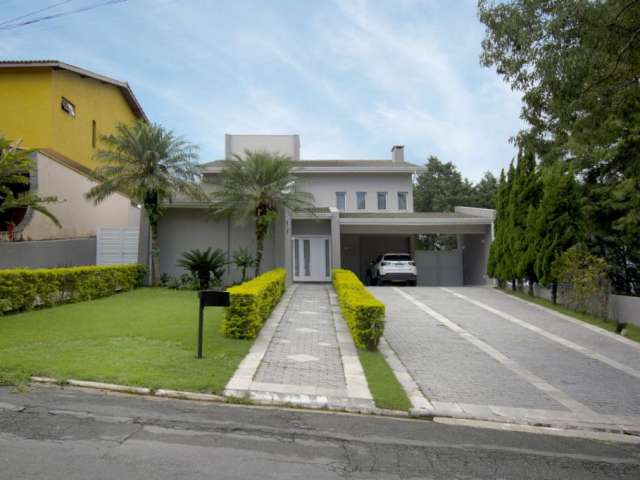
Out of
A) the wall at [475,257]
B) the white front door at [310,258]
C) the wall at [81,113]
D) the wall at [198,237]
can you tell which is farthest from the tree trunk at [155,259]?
the wall at [475,257]

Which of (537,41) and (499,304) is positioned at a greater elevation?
(537,41)

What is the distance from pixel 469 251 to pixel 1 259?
71.5ft

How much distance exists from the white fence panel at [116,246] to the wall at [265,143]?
44.4 ft

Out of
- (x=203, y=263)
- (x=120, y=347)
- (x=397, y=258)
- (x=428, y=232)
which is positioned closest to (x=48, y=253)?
(x=203, y=263)

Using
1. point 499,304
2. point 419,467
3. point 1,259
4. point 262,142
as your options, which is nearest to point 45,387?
point 419,467

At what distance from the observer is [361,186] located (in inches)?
1222

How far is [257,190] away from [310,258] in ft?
21.5

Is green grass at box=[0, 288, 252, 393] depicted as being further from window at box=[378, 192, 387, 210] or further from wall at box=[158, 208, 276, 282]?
window at box=[378, 192, 387, 210]

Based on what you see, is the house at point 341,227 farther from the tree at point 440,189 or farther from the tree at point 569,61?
the tree at point 440,189

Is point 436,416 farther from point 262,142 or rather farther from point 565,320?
point 262,142

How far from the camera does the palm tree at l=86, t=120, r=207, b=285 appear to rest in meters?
18.7

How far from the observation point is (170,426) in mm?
4867

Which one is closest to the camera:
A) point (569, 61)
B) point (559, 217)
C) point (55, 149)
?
point (569, 61)

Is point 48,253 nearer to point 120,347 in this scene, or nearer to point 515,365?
point 120,347
